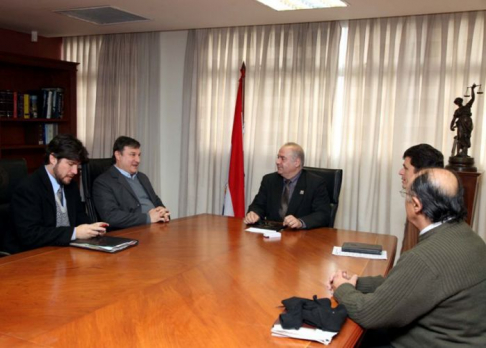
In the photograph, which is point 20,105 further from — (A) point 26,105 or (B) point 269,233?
(B) point 269,233

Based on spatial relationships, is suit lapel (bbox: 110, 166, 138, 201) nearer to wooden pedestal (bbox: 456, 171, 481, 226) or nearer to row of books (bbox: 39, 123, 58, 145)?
wooden pedestal (bbox: 456, 171, 481, 226)

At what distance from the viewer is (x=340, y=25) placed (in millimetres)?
4633

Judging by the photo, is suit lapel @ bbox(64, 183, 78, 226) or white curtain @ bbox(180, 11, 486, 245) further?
white curtain @ bbox(180, 11, 486, 245)

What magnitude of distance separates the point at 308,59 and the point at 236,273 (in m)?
3.12

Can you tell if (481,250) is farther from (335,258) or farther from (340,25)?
(340,25)

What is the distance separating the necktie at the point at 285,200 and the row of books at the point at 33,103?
3.23 metres

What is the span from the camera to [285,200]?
3619 mm

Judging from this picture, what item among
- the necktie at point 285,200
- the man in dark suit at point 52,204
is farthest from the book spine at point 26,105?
the necktie at point 285,200

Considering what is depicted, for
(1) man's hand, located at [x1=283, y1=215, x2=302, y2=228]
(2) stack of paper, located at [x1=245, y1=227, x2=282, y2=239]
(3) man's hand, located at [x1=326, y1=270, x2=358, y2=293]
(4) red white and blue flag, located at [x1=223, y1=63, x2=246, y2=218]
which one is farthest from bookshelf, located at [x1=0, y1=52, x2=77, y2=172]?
(3) man's hand, located at [x1=326, y1=270, x2=358, y2=293]

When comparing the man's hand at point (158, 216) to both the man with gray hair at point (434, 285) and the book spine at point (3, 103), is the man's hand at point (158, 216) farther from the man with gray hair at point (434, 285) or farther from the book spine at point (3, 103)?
the book spine at point (3, 103)

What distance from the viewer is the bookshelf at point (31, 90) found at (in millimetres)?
5418


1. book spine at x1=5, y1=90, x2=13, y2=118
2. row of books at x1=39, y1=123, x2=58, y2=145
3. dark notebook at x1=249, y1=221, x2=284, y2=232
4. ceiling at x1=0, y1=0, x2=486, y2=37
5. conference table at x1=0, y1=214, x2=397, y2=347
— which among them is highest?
ceiling at x1=0, y1=0, x2=486, y2=37

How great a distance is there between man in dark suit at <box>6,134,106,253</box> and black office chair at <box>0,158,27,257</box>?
27cm

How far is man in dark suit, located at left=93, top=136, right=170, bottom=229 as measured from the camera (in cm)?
325
